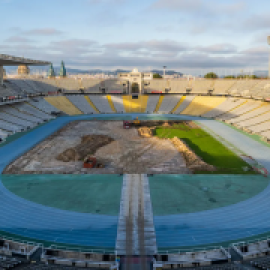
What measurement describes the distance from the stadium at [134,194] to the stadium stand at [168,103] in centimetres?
1650

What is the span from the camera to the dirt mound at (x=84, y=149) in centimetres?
2825

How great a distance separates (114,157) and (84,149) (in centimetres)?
455

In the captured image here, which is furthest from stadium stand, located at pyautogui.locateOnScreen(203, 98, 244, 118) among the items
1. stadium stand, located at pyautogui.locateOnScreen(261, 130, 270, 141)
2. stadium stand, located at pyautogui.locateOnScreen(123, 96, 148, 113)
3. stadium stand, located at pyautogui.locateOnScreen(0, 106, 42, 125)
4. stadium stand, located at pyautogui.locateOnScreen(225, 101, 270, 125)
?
stadium stand, located at pyautogui.locateOnScreen(0, 106, 42, 125)

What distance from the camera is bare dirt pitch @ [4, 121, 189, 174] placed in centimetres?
2469

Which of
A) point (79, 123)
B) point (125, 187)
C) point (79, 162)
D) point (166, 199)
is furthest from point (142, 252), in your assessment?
point (79, 123)

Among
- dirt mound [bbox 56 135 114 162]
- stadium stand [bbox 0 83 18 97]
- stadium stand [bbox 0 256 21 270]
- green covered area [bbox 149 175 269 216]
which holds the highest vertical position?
stadium stand [bbox 0 83 18 97]

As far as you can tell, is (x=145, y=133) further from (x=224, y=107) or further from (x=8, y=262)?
(x=8, y=262)

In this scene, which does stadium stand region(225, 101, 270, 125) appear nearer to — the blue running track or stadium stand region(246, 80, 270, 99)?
stadium stand region(246, 80, 270, 99)

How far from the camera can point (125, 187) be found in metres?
20.8

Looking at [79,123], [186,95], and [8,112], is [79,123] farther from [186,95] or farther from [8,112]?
[186,95]

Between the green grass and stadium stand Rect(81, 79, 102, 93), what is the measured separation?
116ft

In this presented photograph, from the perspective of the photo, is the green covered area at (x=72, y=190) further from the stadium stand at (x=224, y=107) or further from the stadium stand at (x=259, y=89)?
the stadium stand at (x=259, y=89)

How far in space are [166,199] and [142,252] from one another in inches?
248

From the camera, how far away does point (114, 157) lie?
28812mm
